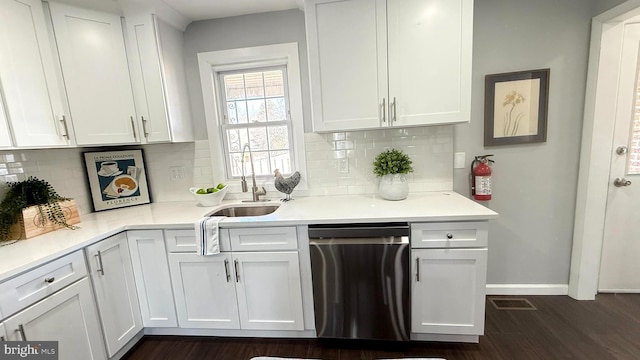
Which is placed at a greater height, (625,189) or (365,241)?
(625,189)

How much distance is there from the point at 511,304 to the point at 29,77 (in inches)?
145

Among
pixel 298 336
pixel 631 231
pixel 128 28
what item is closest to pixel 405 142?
pixel 298 336

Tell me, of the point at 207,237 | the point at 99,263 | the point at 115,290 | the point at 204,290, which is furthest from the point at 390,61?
the point at 115,290

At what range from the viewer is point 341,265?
5.21ft

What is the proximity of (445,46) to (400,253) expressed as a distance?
52.8 inches

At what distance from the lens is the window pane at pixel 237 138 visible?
2301 millimetres

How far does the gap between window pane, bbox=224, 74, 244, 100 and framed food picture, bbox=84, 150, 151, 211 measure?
967 millimetres

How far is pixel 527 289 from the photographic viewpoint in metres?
2.16

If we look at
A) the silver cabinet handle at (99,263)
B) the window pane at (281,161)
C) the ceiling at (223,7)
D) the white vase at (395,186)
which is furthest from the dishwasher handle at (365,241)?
the ceiling at (223,7)

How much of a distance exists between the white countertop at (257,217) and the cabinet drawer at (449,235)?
0.17ft

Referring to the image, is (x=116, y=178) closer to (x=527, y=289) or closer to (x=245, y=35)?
(x=245, y=35)

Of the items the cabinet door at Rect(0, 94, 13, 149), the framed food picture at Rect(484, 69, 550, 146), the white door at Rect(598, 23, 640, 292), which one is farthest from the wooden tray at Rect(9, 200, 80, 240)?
the white door at Rect(598, 23, 640, 292)

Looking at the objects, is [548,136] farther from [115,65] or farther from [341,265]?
[115,65]

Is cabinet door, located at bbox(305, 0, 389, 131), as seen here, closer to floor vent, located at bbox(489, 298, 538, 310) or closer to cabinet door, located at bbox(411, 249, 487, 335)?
cabinet door, located at bbox(411, 249, 487, 335)
